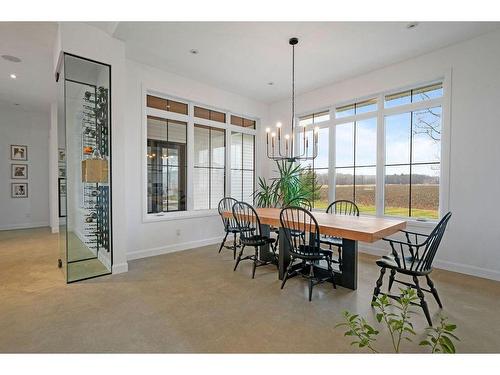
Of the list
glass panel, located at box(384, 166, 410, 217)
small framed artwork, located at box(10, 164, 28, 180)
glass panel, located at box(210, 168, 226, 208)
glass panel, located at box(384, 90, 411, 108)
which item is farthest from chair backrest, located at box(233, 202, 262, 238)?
small framed artwork, located at box(10, 164, 28, 180)

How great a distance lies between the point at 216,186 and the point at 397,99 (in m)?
3.44

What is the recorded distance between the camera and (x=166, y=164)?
4355mm

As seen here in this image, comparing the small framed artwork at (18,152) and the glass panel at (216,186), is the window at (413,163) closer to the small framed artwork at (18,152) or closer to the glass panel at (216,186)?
the glass panel at (216,186)

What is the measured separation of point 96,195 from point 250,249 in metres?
2.52

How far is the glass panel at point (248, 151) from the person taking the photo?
5.57 meters

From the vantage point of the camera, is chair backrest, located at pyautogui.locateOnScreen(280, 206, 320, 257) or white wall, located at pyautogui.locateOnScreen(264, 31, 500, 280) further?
white wall, located at pyautogui.locateOnScreen(264, 31, 500, 280)

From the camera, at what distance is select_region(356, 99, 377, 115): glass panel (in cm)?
430

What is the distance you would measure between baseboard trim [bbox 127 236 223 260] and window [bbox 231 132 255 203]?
109 cm

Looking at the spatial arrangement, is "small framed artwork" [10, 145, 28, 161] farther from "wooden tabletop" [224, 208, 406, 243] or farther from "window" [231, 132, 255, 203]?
"wooden tabletop" [224, 208, 406, 243]

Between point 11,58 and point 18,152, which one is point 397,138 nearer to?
point 11,58

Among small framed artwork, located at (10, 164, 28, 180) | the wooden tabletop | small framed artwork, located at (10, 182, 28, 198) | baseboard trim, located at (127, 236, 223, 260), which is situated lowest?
baseboard trim, located at (127, 236, 223, 260)
